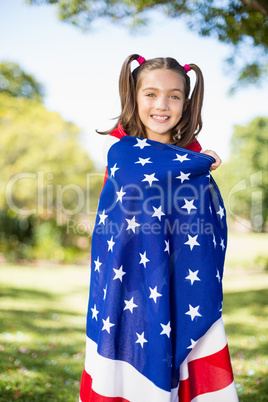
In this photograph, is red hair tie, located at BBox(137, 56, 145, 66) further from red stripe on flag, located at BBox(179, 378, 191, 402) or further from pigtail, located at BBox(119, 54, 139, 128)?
red stripe on flag, located at BBox(179, 378, 191, 402)

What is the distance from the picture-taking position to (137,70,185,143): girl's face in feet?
6.81

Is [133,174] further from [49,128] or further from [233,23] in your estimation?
[49,128]

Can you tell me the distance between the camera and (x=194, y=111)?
7.43ft

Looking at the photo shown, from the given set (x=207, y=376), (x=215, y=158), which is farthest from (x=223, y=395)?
(x=215, y=158)

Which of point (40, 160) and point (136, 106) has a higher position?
point (40, 160)

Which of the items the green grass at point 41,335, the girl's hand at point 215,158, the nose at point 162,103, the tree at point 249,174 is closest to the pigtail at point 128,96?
the nose at point 162,103

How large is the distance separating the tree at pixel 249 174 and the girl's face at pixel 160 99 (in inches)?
353

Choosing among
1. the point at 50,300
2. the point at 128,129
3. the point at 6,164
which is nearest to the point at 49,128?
the point at 6,164

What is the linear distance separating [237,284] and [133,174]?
7131 millimetres

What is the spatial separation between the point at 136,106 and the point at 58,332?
3.43 m

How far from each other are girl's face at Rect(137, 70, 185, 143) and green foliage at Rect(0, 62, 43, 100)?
16786mm

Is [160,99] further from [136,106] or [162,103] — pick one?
[136,106]

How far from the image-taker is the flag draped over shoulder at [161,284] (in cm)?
189

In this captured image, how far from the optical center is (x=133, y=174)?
6.39 ft
